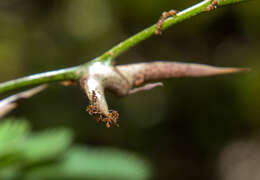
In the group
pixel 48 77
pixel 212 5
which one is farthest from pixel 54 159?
pixel 212 5

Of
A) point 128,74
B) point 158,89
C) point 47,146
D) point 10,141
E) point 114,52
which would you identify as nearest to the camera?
point 114,52

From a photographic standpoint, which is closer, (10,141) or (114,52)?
(114,52)

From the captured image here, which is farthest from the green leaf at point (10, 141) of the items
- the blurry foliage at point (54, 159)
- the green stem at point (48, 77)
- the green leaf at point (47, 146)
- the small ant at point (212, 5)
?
the small ant at point (212, 5)

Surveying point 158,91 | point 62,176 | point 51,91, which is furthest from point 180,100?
point 62,176

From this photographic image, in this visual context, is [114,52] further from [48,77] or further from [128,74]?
[48,77]

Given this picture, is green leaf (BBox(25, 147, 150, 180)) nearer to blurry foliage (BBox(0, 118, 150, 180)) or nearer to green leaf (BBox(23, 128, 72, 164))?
blurry foliage (BBox(0, 118, 150, 180))

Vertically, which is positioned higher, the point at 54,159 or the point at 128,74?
the point at 54,159
